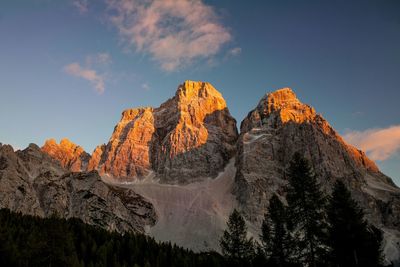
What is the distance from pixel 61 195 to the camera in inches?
6181

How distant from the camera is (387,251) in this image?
158125mm

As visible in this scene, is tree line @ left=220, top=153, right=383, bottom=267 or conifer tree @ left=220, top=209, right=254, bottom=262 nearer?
tree line @ left=220, top=153, right=383, bottom=267

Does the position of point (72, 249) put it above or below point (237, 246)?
below

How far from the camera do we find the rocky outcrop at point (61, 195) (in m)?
138

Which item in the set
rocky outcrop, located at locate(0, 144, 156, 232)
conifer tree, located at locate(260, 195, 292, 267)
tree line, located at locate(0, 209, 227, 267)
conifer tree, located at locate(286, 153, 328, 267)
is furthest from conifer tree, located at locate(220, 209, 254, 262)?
rocky outcrop, located at locate(0, 144, 156, 232)

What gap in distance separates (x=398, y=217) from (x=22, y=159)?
176805 mm

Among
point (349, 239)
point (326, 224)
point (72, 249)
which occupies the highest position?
point (326, 224)

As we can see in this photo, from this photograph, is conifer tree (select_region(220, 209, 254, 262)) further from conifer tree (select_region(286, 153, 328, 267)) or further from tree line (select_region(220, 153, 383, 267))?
conifer tree (select_region(286, 153, 328, 267))

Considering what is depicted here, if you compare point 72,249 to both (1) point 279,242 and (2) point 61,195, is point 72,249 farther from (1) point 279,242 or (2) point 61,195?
(2) point 61,195

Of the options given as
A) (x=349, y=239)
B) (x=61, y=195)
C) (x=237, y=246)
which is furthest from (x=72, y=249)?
(x=61, y=195)

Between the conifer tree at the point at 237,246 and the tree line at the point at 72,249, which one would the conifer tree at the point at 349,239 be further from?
the conifer tree at the point at 237,246

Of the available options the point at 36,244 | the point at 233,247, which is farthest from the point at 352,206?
the point at 36,244

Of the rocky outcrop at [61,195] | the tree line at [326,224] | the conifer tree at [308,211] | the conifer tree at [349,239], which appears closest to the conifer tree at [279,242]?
the tree line at [326,224]

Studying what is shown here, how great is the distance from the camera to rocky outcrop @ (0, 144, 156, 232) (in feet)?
454
